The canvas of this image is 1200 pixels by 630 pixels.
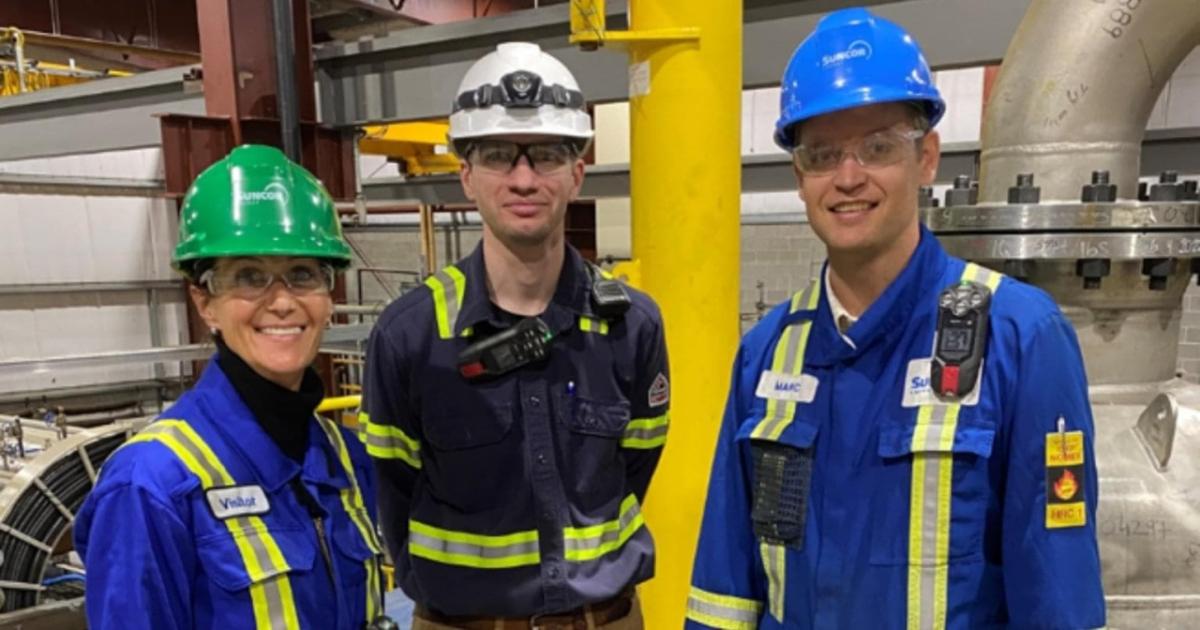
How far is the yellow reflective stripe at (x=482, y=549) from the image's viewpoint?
1715 millimetres

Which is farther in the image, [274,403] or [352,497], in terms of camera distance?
[352,497]

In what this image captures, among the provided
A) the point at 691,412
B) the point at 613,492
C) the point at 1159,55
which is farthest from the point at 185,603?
the point at 1159,55

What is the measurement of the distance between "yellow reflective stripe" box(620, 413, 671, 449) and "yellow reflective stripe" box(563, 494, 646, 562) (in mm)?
136

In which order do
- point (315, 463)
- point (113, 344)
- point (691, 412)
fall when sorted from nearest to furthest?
point (315, 463) → point (691, 412) → point (113, 344)

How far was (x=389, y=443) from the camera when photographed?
5.79 ft

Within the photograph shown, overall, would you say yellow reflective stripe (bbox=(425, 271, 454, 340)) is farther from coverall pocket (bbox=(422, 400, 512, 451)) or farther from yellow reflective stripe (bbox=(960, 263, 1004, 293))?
yellow reflective stripe (bbox=(960, 263, 1004, 293))

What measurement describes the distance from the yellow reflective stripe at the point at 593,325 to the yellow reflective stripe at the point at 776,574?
659 millimetres

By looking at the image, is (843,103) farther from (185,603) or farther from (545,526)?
(185,603)

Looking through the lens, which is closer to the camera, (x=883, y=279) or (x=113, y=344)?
(x=883, y=279)

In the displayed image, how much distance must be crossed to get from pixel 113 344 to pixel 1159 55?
11.5 metres

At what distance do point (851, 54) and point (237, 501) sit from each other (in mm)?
1193

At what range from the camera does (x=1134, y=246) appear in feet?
4.94

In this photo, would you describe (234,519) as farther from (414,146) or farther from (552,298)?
(414,146)

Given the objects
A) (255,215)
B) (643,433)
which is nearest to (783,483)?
(643,433)
